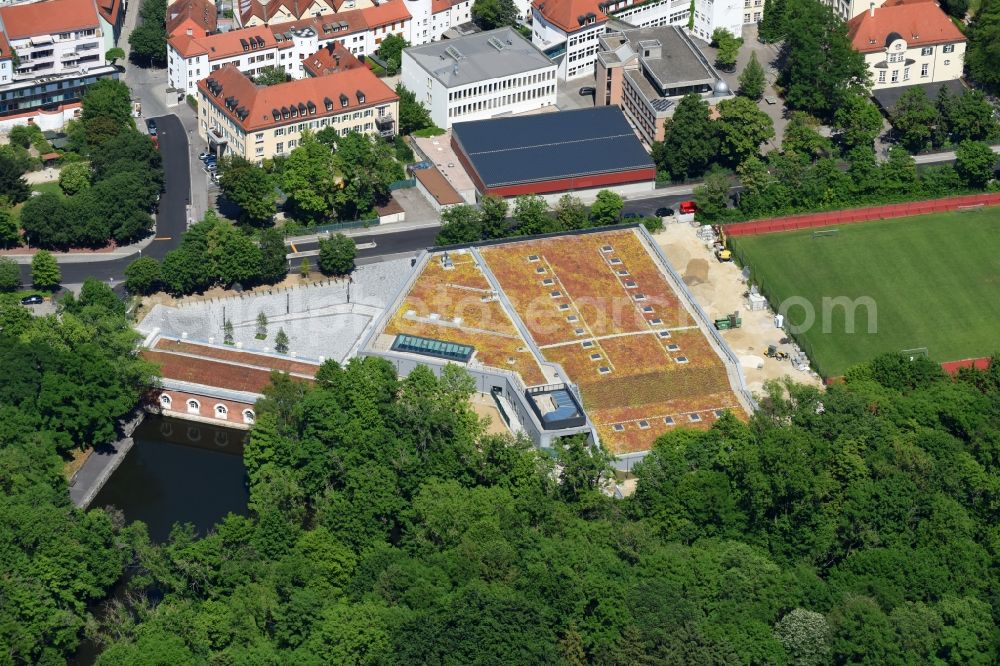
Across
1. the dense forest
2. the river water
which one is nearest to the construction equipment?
the dense forest

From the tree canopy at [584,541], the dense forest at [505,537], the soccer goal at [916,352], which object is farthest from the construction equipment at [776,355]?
the soccer goal at [916,352]

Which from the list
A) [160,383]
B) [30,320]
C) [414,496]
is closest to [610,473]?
[414,496]

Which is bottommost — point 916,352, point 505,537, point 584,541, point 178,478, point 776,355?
point 178,478

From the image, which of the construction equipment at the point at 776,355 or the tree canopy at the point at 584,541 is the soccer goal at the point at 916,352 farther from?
the construction equipment at the point at 776,355

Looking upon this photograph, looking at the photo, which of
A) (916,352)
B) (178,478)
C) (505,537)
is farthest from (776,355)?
(178,478)

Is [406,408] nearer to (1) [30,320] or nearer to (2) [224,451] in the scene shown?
(2) [224,451]

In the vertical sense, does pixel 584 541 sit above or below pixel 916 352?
A: above

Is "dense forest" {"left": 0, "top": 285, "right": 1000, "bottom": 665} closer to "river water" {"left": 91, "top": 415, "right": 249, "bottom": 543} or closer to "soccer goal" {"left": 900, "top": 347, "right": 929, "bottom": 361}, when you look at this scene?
"river water" {"left": 91, "top": 415, "right": 249, "bottom": 543}

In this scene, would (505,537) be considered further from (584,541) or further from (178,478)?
(178,478)
